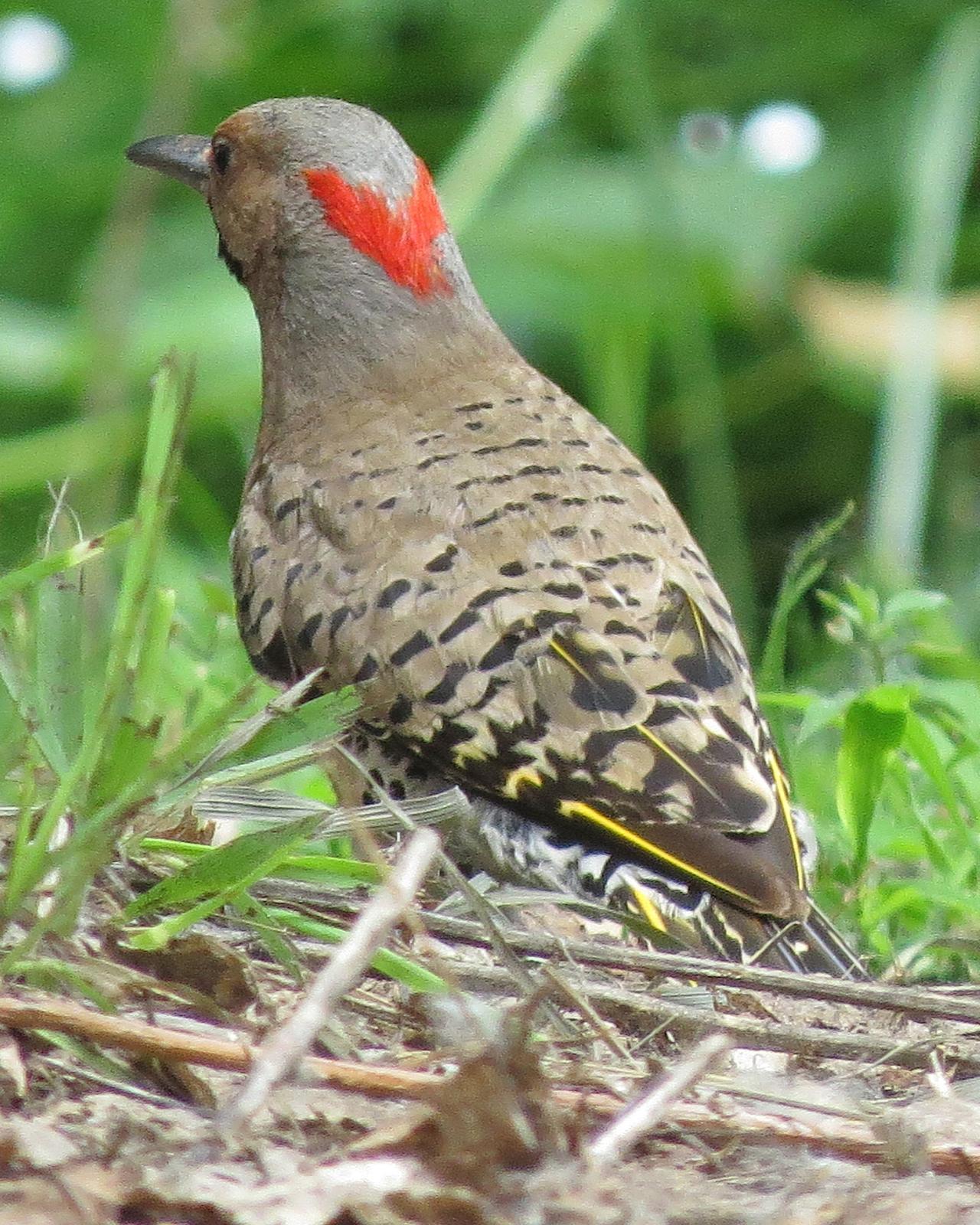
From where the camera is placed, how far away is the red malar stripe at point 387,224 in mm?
4926

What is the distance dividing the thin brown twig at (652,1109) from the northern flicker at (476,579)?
2.38 feet

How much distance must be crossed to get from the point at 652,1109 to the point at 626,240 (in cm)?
636

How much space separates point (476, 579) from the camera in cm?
395

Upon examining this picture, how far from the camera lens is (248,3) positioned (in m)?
6.88

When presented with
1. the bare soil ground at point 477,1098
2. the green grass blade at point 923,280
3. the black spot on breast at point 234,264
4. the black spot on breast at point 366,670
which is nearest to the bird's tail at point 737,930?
the bare soil ground at point 477,1098

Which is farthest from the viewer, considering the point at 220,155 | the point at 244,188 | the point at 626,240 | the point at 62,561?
the point at 626,240

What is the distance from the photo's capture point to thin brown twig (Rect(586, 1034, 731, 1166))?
83.7 inches

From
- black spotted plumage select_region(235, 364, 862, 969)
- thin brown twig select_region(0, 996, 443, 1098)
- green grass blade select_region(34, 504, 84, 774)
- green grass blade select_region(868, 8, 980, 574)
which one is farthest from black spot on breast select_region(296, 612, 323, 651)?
green grass blade select_region(868, 8, 980, 574)

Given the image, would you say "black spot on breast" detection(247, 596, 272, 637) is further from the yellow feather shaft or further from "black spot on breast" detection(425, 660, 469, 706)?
the yellow feather shaft

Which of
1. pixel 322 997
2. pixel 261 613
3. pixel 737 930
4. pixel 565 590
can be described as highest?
pixel 322 997

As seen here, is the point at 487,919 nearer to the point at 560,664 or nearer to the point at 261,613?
the point at 560,664

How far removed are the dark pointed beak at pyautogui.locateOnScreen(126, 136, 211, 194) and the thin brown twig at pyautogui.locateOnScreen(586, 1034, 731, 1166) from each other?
3.68 meters

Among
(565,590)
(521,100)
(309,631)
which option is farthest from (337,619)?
(521,100)

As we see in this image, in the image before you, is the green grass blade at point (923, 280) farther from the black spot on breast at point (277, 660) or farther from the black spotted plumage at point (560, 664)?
the black spot on breast at point (277, 660)
